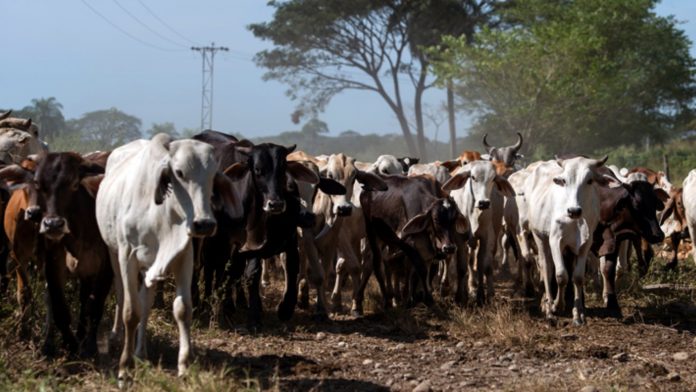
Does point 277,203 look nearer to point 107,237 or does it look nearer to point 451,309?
point 107,237

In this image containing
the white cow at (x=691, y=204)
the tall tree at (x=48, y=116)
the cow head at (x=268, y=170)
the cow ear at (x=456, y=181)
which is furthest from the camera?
the tall tree at (x=48, y=116)

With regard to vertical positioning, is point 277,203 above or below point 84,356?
above

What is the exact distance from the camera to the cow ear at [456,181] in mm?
11461

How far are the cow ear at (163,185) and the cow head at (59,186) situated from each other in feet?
2.88

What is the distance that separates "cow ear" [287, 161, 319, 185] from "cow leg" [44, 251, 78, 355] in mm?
2541

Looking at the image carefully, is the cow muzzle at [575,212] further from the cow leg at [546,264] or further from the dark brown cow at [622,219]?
the dark brown cow at [622,219]

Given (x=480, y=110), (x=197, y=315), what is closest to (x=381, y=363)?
(x=197, y=315)

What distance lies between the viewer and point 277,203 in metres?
8.73

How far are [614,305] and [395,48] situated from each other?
28147 millimetres

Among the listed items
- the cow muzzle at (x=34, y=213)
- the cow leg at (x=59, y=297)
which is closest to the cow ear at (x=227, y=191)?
the cow muzzle at (x=34, y=213)

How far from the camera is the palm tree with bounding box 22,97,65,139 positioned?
61.0 meters

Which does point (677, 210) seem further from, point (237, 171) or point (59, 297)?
point (59, 297)

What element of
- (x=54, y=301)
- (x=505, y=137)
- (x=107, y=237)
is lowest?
(x=54, y=301)

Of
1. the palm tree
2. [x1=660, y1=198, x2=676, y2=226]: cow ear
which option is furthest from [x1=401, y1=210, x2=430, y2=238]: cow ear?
the palm tree
